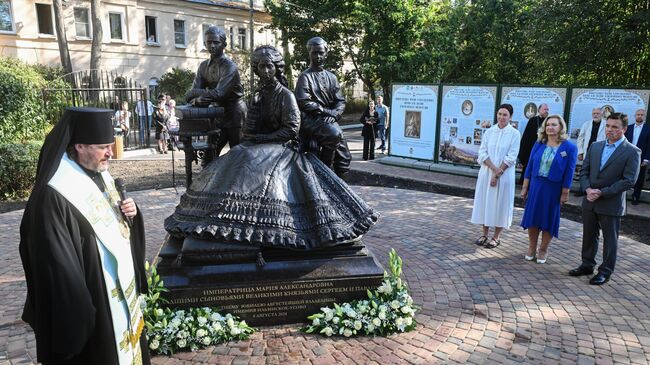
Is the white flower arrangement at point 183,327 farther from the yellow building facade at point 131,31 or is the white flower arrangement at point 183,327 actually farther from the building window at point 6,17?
the building window at point 6,17

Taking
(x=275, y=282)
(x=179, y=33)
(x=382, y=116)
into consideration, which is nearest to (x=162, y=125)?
(x=382, y=116)

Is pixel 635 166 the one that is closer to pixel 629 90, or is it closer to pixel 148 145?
pixel 629 90

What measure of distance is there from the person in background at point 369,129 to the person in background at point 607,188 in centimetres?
947

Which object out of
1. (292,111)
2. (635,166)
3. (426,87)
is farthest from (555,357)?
(426,87)

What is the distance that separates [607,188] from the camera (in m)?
5.16

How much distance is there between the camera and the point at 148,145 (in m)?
17.0

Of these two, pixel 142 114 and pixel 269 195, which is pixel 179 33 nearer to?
pixel 142 114

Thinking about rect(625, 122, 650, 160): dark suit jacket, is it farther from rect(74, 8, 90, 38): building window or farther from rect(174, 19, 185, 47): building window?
rect(174, 19, 185, 47): building window

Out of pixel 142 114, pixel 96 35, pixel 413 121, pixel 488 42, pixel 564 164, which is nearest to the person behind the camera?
pixel 564 164

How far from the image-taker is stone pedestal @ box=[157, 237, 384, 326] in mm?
4105

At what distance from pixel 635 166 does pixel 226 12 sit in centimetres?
3216

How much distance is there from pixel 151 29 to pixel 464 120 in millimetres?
24297

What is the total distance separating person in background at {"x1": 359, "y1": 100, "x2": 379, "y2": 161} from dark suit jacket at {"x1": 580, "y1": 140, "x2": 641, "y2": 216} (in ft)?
31.2

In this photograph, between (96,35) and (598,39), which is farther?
(96,35)
